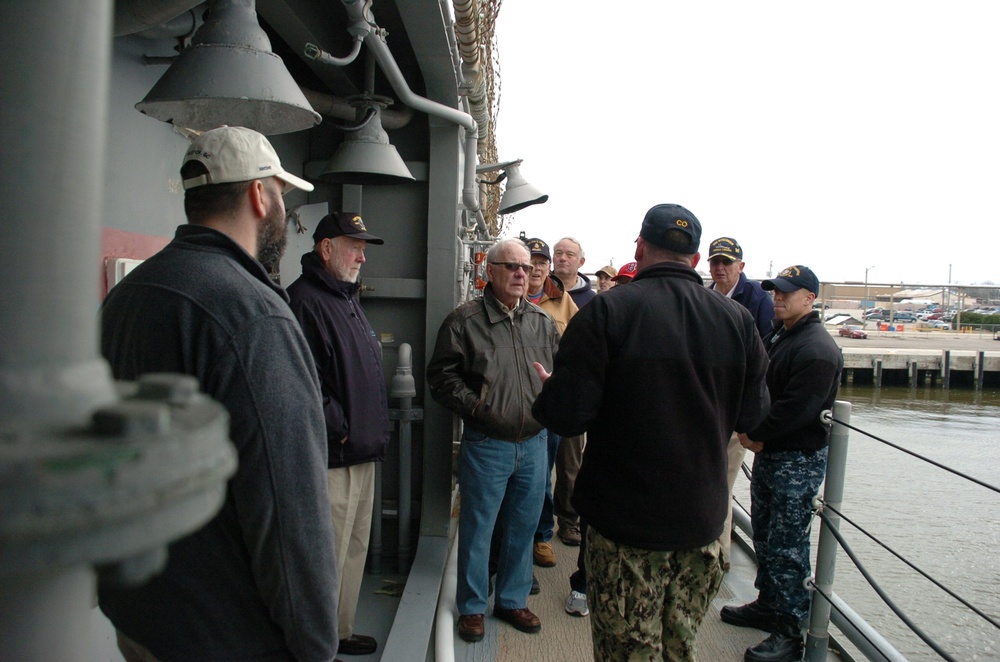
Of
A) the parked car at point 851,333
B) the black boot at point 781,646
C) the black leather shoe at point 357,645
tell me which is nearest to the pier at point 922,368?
the parked car at point 851,333

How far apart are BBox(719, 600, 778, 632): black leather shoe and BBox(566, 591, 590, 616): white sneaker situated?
2.44 ft

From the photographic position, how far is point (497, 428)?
135 inches

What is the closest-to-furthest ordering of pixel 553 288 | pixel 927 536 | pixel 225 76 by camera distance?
pixel 225 76, pixel 553 288, pixel 927 536

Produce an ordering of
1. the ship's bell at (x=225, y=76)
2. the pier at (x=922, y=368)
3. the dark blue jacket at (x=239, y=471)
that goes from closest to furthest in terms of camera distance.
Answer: the dark blue jacket at (x=239, y=471), the ship's bell at (x=225, y=76), the pier at (x=922, y=368)

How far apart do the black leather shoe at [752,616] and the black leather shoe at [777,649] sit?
22 cm

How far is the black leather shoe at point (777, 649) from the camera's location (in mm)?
3301

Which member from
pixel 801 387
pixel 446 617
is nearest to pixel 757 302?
pixel 801 387

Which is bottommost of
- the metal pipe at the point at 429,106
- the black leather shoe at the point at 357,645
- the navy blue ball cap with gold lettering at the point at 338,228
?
the black leather shoe at the point at 357,645

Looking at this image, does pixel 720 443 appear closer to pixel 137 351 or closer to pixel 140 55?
pixel 137 351

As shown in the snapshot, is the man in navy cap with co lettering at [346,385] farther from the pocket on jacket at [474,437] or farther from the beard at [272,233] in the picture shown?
the beard at [272,233]

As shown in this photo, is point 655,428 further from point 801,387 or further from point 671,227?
point 801,387

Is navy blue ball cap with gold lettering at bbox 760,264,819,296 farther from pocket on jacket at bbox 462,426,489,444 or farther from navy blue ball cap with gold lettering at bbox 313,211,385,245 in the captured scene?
navy blue ball cap with gold lettering at bbox 313,211,385,245

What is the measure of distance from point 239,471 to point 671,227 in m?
1.69

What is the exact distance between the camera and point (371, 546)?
4250 millimetres
